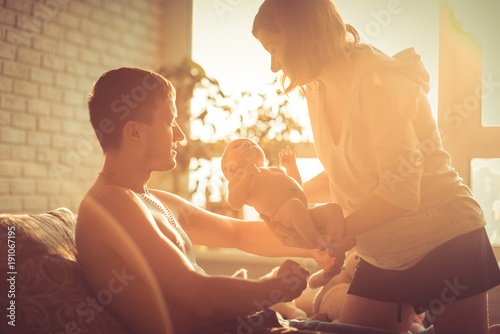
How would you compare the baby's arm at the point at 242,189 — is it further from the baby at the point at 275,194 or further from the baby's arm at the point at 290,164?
the baby's arm at the point at 290,164

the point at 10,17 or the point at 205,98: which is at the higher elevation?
the point at 10,17

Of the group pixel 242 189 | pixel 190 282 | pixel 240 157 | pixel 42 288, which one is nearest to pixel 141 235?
pixel 190 282

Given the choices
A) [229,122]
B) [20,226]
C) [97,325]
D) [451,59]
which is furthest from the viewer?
[229,122]

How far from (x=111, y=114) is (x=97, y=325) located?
0.57 m

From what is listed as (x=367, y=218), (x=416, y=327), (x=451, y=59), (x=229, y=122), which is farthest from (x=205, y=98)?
(x=367, y=218)

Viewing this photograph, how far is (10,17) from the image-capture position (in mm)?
3621

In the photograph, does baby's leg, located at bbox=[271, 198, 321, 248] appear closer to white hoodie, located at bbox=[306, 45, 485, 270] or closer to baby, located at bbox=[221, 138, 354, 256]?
baby, located at bbox=[221, 138, 354, 256]

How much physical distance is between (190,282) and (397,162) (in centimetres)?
61

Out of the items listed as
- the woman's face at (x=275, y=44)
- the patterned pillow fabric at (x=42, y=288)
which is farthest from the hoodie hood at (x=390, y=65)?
the patterned pillow fabric at (x=42, y=288)

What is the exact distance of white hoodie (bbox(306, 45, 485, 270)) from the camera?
1385 millimetres

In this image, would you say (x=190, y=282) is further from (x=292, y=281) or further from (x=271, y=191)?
(x=271, y=191)

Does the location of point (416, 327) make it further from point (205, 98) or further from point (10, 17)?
point (10, 17)

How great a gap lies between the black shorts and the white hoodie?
0.08ft

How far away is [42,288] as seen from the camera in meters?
1.35
